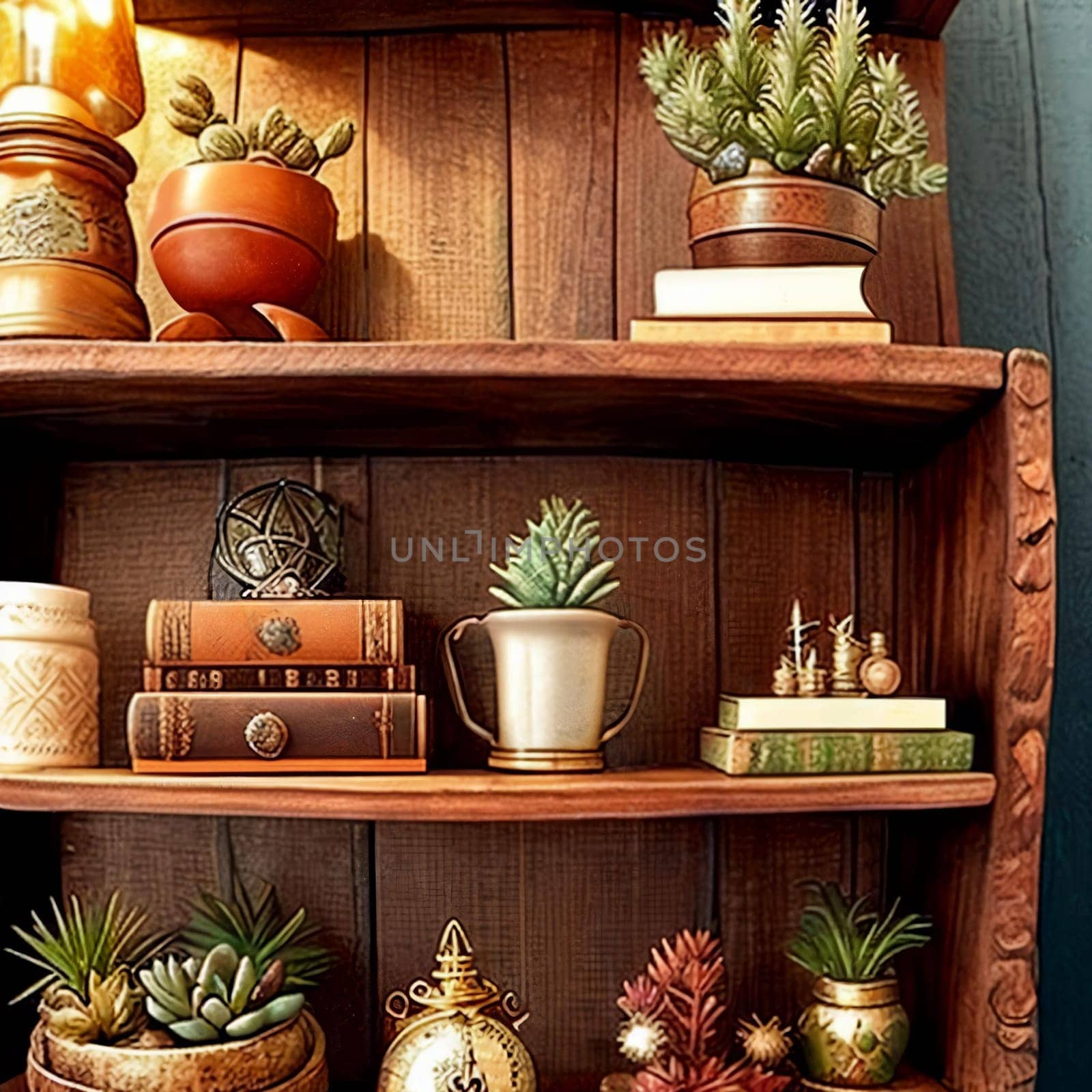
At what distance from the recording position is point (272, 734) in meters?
0.93

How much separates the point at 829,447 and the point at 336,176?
1.57 feet

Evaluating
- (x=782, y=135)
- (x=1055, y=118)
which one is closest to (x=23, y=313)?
(x=782, y=135)

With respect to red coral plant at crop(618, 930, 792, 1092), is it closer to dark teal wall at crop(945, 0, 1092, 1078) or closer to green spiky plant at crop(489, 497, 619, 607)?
green spiky plant at crop(489, 497, 619, 607)

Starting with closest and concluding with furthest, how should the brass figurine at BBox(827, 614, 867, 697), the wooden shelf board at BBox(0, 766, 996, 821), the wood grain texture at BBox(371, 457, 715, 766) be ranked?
the wooden shelf board at BBox(0, 766, 996, 821), the brass figurine at BBox(827, 614, 867, 697), the wood grain texture at BBox(371, 457, 715, 766)

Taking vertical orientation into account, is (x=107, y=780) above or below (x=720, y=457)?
below

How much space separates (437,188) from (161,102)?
25 centimetres

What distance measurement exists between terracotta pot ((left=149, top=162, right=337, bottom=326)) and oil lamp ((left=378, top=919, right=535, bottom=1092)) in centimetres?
49

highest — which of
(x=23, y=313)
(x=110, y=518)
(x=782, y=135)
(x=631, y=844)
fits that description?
(x=782, y=135)

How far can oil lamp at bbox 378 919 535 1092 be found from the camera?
0.92 m

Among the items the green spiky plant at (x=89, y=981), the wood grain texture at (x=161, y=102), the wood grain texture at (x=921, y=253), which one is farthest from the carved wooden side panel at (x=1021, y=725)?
the wood grain texture at (x=161, y=102)

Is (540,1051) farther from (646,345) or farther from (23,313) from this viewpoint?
(23,313)

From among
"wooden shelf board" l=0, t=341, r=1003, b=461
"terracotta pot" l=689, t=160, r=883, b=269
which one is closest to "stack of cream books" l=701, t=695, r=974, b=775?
"wooden shelf board" l=0, t=341, r=1003, b=461

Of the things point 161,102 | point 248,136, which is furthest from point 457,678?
point 161,102

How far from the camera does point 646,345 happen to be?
2.91 ft
